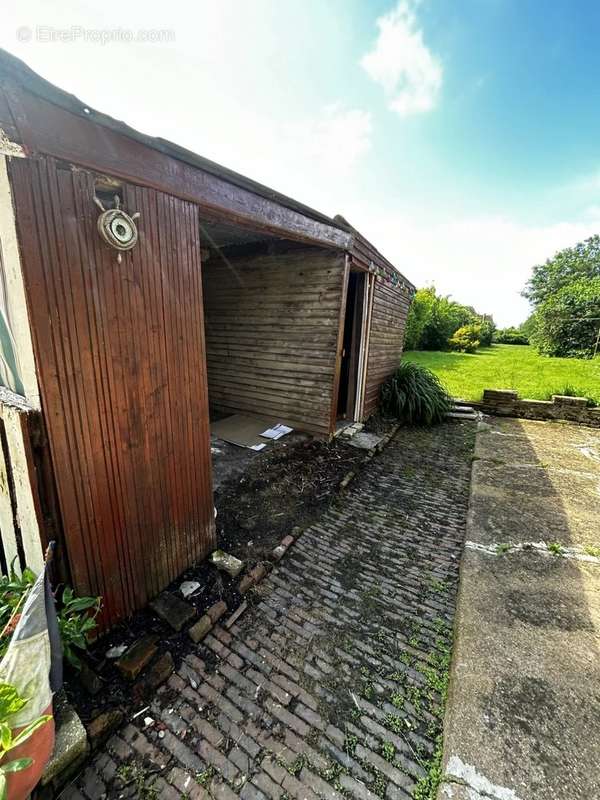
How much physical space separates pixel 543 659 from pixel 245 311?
4985mm

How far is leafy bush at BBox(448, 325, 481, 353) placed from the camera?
788 inches

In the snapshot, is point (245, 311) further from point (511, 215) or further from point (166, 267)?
point (511, 215)

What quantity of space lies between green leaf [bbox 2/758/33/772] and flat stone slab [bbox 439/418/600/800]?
1509mm

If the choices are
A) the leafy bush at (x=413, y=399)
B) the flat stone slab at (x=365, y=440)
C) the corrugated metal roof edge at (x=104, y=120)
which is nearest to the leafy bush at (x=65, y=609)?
the corrugated metal roof edge at (x=104, y=120)

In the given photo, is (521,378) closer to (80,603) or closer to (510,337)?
(80,603)

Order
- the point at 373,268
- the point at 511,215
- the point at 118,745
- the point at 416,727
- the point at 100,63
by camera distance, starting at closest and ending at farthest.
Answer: the point at 118,745, the point at 416,727, the point at 100,63, the point at 373,268, the point at 511,215

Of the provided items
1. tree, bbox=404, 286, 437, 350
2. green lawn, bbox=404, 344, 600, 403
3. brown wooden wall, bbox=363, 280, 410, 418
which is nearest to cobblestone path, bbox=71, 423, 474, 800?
brown wooden wall, bbox=363, 280, 410, 418

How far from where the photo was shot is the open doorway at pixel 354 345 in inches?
201

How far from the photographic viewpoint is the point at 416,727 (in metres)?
1.45

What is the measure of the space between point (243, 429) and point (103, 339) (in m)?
3.41

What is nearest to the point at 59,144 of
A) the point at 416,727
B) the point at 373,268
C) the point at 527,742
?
the point at 416,727

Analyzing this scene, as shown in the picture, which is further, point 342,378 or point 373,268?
point 342,378

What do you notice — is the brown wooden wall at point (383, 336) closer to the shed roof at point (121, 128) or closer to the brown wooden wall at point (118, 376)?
the shed roof at point (121, 128)

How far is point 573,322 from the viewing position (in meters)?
15.4
